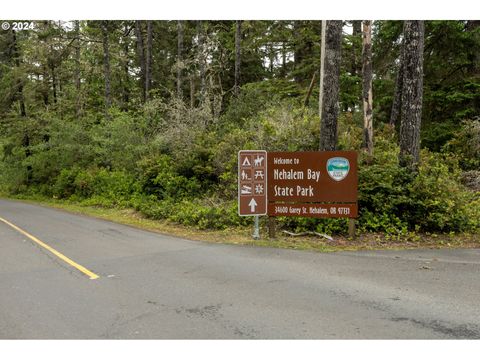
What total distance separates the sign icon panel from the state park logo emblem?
1549mm

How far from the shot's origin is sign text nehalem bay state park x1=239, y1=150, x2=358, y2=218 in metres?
9.01

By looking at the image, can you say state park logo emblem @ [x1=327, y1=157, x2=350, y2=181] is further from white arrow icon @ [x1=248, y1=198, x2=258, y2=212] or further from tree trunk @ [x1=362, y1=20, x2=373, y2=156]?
tree trunk @ [x1=362, y1=20, x2=373, y2=156]

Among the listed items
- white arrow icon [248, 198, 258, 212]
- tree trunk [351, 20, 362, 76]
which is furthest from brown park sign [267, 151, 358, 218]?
tree trunk [351, 20, 362, 76]

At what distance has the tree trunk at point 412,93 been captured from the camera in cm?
1026

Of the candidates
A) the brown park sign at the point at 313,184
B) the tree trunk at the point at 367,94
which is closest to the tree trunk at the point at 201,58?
the tree trunk at the point at 367,94

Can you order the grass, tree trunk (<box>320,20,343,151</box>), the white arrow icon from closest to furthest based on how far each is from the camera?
the grass → the white arrow icon → tree trunk (<box>320,20,343,151</box>)

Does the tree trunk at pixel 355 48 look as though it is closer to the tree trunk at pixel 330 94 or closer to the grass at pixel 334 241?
the tree trunk at pixel 330 94

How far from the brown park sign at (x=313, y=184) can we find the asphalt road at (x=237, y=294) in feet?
4.88

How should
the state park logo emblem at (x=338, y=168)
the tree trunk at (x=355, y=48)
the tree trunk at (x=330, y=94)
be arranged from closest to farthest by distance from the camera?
1. the state park logo emblem at (x=338, y=168)
2. the tree trunk at (x=330, y=94)
3. the tree trunk at (x=355, y=48)

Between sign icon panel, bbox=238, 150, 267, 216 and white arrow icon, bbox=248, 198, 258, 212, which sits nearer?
sign icon panel, bbox=238, 150, 267, 216

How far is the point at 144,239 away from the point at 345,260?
204 inches

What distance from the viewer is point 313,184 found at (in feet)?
30.1

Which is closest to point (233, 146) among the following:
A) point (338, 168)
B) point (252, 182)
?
point (252, 182)

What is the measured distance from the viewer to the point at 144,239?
9922 millimetres
